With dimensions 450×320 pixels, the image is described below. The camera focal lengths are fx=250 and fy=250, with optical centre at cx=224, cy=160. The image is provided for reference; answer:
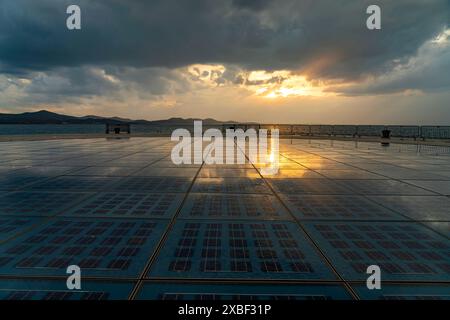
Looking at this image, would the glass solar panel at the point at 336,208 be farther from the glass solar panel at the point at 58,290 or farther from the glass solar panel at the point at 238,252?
the glass solar panel at the point at 58,290

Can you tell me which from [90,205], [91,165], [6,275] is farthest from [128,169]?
[6,275]

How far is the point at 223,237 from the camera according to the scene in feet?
14.5

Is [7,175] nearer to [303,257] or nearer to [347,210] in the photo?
[303,257]

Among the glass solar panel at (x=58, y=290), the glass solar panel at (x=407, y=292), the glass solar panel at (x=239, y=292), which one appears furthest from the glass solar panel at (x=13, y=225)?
the glass solar panel at (x=407, y=292)

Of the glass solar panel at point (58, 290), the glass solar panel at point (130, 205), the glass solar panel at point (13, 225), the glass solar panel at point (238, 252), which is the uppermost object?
the glass solar panel at point (130, 205)

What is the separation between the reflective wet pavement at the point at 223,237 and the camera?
3102mm

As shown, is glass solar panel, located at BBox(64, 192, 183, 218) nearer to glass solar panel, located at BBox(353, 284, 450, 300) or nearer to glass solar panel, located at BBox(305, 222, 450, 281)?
glass solar panel, located at BBox(305, 222, 450, 281)

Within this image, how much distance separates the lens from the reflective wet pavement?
3102 mm

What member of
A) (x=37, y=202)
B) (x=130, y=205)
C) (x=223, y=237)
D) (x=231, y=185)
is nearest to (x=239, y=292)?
(x=223, y=237)
